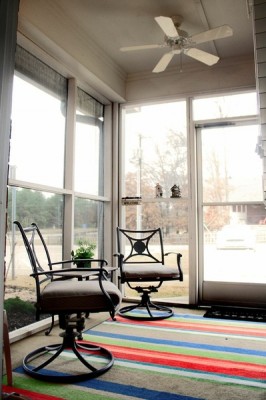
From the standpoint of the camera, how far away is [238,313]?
3.56 m

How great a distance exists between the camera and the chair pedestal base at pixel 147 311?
3.40 m

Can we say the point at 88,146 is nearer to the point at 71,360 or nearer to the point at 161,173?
the point at 161,173

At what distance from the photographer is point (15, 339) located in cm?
268

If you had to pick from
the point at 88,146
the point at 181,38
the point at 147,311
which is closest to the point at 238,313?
the point at 147,311

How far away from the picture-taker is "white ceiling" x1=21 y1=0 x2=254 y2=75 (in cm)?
304

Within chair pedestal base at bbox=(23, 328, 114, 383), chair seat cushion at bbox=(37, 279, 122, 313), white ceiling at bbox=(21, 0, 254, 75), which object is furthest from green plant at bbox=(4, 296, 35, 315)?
white ceiling at bbox=(21, 0, 254, 75)

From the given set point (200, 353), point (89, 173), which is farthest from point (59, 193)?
point (200, 353)

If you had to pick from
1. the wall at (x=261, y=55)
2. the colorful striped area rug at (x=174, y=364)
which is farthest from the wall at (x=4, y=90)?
the wall at (x=261, y=55)

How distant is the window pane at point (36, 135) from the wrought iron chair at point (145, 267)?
117 cm

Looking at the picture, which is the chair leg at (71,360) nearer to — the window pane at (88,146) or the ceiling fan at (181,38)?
the window pane at (88,146)

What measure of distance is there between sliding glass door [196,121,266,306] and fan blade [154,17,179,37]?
59.6 inches

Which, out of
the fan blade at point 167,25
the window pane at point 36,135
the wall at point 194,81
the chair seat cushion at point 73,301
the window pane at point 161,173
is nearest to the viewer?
the chair seat cushion at point 73,301

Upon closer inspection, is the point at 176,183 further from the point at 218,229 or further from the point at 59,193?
the point at 59,193

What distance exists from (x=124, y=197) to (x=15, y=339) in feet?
7.57
